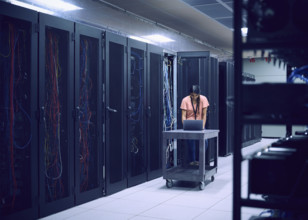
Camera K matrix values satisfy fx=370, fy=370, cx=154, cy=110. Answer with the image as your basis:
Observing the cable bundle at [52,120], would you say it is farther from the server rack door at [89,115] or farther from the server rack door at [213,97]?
the server rack door at [213,97]

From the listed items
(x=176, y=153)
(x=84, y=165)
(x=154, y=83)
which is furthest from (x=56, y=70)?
(x=176, y=153)

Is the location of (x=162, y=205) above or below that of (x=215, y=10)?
below

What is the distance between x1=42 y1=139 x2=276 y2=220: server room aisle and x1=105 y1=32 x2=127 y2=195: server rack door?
21 cm

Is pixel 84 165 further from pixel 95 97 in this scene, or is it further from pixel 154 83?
pixel 154 83

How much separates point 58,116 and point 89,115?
505 millimetres

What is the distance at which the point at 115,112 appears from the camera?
4375 millimetres

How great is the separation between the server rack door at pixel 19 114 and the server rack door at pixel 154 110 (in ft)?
6.68

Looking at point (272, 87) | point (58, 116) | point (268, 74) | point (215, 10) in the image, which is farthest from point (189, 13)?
point (268, 74)

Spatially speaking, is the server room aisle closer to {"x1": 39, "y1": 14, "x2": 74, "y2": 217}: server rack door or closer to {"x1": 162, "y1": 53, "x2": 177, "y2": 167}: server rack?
{"x1": 39, "y1": 14, "x2": 74, "y2": 217}: server rack door

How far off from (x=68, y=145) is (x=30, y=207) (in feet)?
2.27

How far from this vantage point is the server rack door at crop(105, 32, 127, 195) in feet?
13.7

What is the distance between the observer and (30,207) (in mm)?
3168

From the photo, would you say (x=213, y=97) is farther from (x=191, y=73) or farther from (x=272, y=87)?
(x=272, y=87)

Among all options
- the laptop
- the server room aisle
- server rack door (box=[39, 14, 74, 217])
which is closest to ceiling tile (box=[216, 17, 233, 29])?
the laptop
